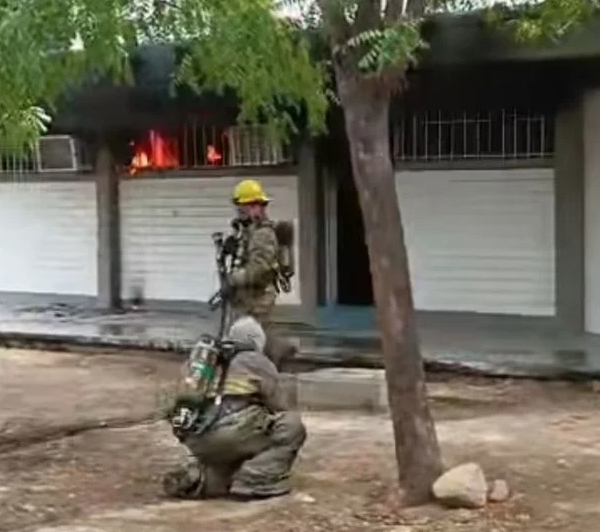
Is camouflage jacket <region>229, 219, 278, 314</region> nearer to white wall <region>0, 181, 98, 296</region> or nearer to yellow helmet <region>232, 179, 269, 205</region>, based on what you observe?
yellow helmet <region>232, 179, 269, 205</region>

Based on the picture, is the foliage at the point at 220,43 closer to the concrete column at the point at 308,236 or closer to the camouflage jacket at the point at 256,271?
the camouflage jacket at the point at 256,271

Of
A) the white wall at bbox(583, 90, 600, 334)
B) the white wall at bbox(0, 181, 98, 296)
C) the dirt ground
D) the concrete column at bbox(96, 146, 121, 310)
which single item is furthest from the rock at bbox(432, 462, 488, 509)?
the white wall at bbox(0, 181, 98, 296)

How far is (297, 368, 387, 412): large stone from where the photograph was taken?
10.2 metres

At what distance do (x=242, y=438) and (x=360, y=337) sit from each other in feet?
24.5

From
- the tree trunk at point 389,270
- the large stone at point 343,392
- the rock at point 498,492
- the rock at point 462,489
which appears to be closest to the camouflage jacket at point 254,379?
the tree trunk at point 389,270

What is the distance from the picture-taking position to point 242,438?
7246 millimetres

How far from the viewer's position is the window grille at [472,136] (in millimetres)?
15070

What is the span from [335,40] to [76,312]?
38.5 ft

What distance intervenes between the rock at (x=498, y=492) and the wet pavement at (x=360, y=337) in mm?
4523

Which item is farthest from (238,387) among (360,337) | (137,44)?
(360,337)

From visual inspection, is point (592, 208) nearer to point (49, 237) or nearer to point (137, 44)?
point (137, 44)

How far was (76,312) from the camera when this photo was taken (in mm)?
18219

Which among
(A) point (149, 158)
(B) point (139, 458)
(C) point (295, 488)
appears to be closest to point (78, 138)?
(A) point (149, 158)

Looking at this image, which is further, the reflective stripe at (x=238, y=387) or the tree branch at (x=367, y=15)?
the reflective stripe at (x=238, y=387)
